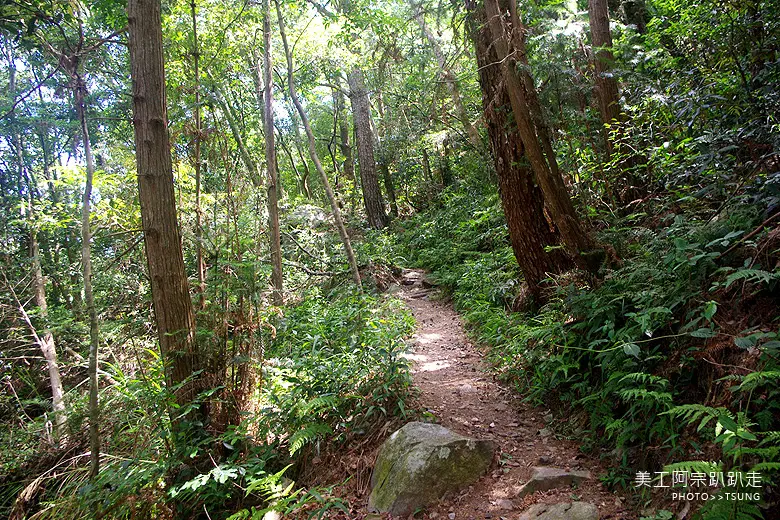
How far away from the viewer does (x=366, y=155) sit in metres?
14.9

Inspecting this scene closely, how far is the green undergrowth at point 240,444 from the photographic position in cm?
332

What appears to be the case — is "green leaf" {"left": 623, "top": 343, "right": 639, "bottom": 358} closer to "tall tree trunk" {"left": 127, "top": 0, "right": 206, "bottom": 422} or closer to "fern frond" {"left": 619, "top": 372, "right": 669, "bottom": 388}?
"fern frond" {"left": 619, "top": 372, "right": 669, "bottom": 388}

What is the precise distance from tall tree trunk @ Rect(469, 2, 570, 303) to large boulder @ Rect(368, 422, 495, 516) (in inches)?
104

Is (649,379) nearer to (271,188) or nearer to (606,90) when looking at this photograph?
(606,90)

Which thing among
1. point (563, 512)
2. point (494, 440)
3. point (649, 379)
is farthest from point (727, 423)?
point (494, 440)

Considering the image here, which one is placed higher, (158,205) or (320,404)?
(158,205)

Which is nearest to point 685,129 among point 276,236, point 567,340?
point 567,340

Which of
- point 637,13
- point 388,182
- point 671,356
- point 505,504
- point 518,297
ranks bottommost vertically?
point 505,504

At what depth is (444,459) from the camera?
329 centimetres

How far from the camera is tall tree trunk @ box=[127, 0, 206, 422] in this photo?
3.79 m

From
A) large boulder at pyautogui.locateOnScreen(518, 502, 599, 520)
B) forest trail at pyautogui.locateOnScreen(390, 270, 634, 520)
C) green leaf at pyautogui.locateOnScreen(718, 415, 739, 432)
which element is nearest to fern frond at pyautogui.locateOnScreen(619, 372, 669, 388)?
green leaf at pyautogui.locateOnScreen(718, 415, 739, 432)

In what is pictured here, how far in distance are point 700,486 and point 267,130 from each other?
28.6ft

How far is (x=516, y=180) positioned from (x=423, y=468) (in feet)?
12.0

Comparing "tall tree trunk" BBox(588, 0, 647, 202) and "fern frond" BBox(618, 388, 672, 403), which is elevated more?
"tall tree trunk" BBox(588, 0, 647, 202)
